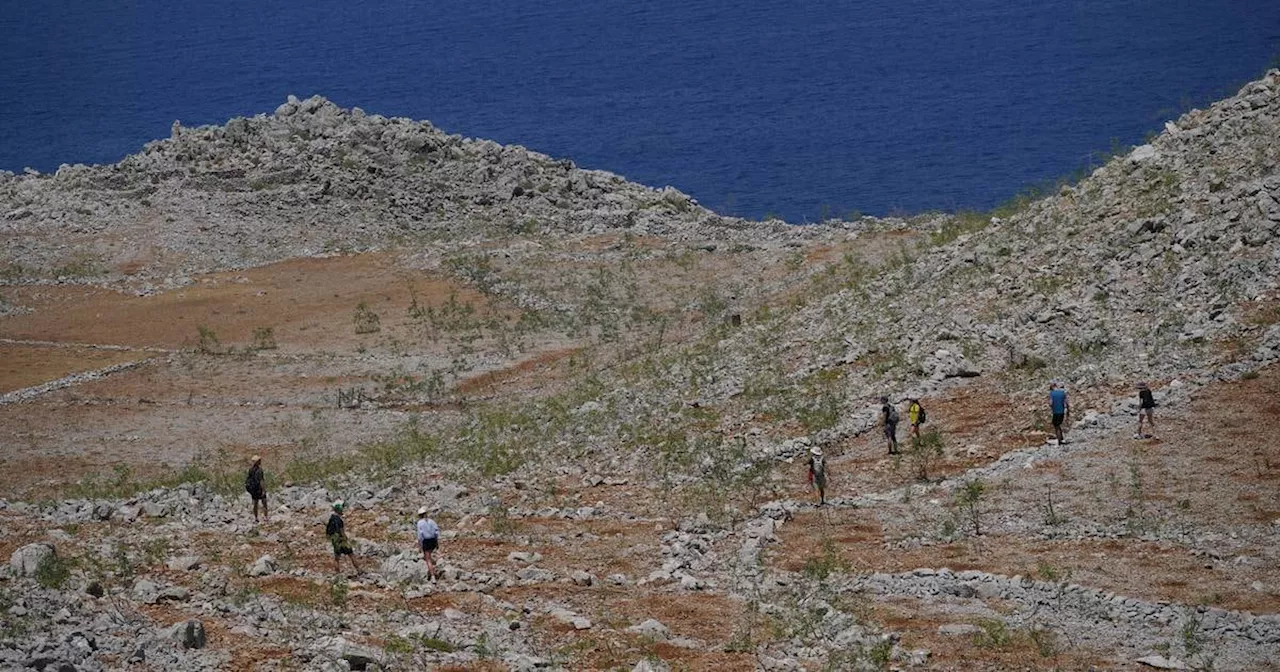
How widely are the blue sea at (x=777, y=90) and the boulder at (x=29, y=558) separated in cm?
6348

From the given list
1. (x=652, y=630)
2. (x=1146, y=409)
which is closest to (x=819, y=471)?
(x=1146, y=409)

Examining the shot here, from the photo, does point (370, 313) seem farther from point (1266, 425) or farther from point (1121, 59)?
point (1121, 59)

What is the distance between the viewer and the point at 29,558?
86.7ft

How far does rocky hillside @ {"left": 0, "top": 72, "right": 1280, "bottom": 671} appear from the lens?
78.9 feet

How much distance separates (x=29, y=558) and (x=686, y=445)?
15.7m

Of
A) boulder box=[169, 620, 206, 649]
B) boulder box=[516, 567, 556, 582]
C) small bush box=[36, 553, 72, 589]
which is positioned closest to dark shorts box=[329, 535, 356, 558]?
boulder box=[516, 567, 556, 582]

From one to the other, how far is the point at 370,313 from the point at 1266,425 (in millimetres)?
37916

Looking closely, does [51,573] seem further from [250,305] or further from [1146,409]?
[250,305]

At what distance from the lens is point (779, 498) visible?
108 feet

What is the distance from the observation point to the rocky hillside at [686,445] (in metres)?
24.1

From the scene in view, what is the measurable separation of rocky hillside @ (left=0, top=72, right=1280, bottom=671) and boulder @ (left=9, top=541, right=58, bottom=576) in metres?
0.11

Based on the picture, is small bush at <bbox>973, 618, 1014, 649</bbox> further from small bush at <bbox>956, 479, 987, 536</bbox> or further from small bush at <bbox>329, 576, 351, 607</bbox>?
small bush at <bbox>329, 576, 351, 607</bbox>

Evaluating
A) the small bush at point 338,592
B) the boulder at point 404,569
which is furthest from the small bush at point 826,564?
the small bush at point 338,592

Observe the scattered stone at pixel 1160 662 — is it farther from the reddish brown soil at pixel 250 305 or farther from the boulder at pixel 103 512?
the reddish brown soil at pixel 250 305
